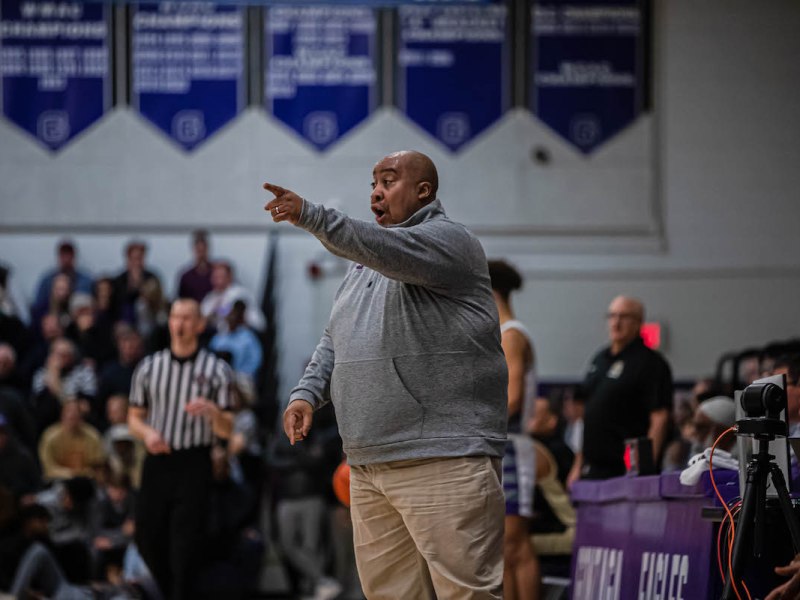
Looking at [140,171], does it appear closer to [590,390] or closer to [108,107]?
[108,107]

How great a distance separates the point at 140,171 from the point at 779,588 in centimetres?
1202

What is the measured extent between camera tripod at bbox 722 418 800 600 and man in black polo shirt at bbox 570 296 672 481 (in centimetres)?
269

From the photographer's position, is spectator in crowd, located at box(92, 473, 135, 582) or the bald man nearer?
the bald man

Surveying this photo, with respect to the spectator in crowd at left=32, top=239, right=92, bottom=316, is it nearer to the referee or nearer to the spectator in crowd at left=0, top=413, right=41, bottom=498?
the spectator in crowd at left=0, top=413, right=41, bottom=498

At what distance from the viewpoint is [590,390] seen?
293 inches

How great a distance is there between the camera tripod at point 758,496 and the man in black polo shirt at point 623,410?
2.69m

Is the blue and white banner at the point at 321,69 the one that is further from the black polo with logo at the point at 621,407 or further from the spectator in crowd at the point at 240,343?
the black polo with logo at the point at 621,407

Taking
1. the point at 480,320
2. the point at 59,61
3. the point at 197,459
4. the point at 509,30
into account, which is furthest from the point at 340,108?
the point at 480,320

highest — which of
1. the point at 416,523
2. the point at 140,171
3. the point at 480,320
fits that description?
the point at 140,171

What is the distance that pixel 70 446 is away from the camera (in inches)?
467

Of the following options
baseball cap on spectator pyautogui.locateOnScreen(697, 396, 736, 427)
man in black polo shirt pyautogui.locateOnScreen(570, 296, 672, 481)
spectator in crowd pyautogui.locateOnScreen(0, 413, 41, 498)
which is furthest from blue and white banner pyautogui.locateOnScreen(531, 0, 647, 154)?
baseball cap on spectator pyautogui.locateOnScreen(697, 396, 736, 427)

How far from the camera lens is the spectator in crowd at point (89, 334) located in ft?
43.7

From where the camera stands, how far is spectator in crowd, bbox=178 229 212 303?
A: 1437 cm

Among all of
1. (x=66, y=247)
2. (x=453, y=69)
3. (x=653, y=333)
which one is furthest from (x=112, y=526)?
(x=453, y=69)
